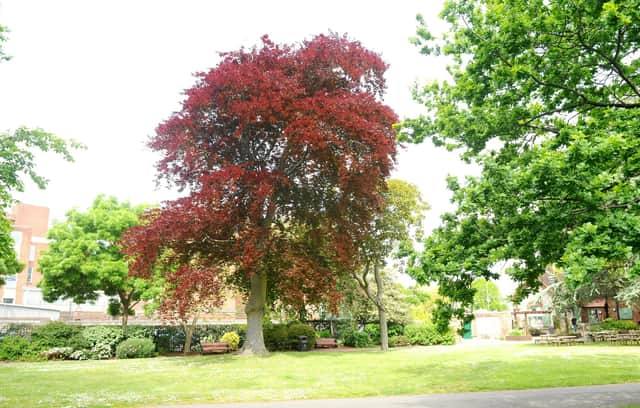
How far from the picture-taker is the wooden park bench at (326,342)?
28.6m

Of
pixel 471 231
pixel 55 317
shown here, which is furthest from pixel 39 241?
pixel 471 231

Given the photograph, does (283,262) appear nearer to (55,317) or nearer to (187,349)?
(187,349)

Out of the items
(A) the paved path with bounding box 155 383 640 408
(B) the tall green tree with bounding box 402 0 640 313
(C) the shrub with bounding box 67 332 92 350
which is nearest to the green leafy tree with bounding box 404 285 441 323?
(C) the shrub with bounding box 67 332 92 350

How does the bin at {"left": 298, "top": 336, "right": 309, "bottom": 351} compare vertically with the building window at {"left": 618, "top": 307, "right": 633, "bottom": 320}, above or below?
below

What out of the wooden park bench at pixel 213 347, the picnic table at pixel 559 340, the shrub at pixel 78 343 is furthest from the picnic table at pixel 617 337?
the shrub at pixel 78 343

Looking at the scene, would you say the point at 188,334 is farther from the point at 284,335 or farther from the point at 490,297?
the point at 490,297

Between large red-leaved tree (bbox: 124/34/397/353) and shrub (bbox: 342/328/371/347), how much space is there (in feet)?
31.8

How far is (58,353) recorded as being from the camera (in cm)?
2289

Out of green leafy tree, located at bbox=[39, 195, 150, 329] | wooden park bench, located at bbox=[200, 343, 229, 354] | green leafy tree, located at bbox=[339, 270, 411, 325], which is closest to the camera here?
wooden park bench, located at bbox=[200, 343, 229, 354]

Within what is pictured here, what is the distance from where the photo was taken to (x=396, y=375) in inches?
557

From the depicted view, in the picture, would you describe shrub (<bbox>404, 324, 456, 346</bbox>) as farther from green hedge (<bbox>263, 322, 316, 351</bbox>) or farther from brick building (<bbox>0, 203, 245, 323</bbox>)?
brick building (<bbox>0, 203, 245, 323</bbox>)

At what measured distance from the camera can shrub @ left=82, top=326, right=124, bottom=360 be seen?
76.8 feet

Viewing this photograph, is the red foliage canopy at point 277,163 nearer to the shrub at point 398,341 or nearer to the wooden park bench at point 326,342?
the wooden park bench at point 326,342

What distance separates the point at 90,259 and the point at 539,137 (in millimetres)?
28687
